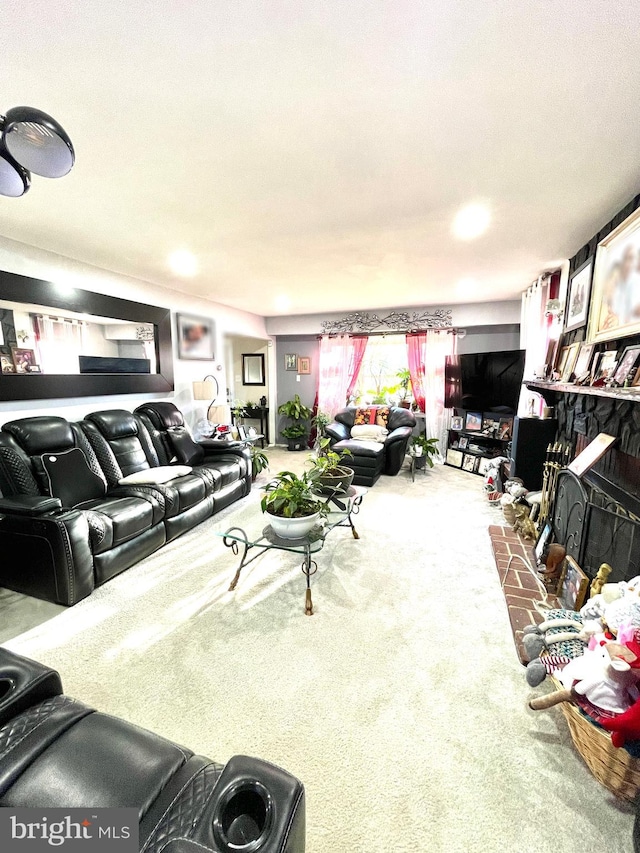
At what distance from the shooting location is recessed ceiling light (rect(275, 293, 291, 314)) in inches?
185

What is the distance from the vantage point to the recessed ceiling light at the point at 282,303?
4.71 meters

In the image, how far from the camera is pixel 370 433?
514 centimetres

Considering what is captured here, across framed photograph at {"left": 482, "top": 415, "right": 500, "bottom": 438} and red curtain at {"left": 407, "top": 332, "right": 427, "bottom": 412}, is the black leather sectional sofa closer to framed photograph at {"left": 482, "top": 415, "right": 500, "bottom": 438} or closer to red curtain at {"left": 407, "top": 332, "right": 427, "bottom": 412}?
red curtain at {"left": 407, "top": 332, "right": 427, "bottom": 412}

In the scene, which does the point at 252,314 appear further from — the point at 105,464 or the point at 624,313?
the point at 624,313

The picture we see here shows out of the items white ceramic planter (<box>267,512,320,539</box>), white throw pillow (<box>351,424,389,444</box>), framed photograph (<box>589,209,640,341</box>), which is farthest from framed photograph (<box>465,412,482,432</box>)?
white ceramic planter (<box>267,512,320,539</box>)

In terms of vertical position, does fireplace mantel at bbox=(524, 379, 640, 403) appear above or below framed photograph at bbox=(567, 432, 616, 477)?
above

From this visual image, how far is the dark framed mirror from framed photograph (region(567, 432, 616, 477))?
401 cm

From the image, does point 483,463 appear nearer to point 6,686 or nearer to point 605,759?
point 605,759

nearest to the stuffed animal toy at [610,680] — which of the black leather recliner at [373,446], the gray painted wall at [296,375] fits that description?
the black leather recliner at [373,446]

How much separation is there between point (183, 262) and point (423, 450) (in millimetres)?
3807

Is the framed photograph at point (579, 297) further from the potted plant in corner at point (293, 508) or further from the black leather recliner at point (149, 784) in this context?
the black leather recliner at point (149, 784)

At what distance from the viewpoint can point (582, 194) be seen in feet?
6.31

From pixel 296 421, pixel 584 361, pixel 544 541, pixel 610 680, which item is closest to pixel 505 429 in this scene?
pixel 584 361

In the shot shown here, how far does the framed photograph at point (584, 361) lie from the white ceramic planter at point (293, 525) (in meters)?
2.05
